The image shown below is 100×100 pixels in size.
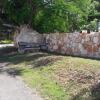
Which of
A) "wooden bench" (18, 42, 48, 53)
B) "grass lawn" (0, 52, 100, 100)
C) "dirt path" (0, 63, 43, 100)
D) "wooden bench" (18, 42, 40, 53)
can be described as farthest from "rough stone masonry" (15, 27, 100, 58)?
"dirt path" (0, 63, 43, 100)

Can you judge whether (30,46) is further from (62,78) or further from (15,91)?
(15,91)

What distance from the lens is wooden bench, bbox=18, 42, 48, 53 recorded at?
2743cm

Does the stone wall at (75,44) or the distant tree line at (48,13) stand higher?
the distant tree line at (48,13)

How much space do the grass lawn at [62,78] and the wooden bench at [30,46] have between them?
7.28 m

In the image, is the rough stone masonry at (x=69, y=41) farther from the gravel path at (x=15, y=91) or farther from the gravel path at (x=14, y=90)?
the gravel path at (x=15, y=91)

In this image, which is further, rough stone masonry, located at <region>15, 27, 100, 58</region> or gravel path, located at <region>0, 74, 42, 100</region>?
rough stone masonry, located at <region>15, 27, 100, 58</region>

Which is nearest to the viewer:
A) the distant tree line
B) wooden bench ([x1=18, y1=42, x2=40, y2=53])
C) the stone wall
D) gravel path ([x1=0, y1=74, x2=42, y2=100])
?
→ gravel path ([x1=0, y1=74, x2=42, y2=100])

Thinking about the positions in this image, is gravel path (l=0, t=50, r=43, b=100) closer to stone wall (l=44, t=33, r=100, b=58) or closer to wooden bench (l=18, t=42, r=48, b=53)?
stone wall (l=44, t=33, r=100, b=58)

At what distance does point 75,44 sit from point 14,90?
37.5 ft

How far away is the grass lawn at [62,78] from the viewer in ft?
37.7

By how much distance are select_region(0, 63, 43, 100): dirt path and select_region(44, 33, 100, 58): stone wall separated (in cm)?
666

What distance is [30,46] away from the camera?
27.9 m

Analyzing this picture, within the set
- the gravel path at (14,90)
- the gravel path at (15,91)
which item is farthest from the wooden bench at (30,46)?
the gravel path at (15,91)

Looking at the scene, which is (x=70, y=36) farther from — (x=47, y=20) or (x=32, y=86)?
(x=32, y=86)
